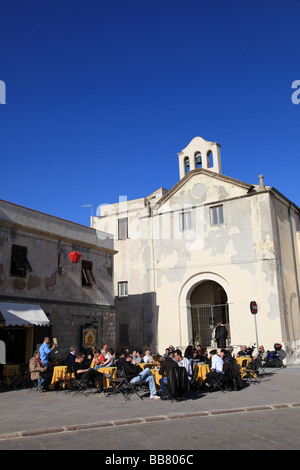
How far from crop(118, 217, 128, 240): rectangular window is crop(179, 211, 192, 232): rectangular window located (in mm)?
5802

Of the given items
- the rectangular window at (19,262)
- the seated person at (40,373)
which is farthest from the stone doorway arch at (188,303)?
the seated person at (40,373)

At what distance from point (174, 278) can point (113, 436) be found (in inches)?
678

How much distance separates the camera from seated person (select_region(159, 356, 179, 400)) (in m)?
10.3

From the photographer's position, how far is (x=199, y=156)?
83.6 feet

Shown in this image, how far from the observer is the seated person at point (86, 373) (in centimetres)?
1166

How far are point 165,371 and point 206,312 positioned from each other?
13.4 metres

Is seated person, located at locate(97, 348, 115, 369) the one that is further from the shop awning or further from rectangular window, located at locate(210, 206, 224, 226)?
rectangular window, located at locate(210, 206, 224, 226)

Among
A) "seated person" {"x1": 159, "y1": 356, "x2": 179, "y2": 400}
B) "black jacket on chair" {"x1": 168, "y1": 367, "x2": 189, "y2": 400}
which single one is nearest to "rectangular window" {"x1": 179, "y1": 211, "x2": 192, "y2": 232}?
"seated person" {"x1": 159, "y1": 356, "x2": 179, "y2": 400}

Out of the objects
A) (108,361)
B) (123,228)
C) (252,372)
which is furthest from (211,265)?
(108,361)

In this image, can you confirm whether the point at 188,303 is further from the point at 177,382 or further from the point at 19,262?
the point at 177,382

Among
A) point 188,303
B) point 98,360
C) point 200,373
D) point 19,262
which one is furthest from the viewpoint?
point 188,303
